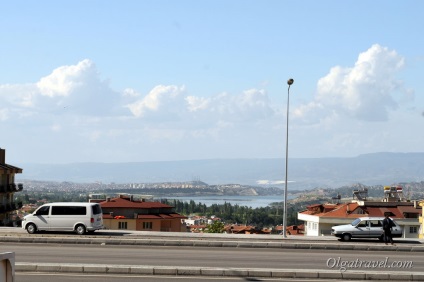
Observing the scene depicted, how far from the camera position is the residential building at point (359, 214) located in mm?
79625

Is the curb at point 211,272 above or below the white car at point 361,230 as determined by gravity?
below

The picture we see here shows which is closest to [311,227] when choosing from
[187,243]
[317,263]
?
[187,243]

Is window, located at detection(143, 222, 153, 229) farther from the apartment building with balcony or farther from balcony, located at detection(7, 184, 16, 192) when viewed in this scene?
balcony, located at detection(7, 184, 16, 192)

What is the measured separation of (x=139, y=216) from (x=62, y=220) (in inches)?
1762

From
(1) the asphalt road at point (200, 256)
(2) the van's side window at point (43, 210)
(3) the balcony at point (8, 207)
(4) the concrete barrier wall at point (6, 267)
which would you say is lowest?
(3) the balcony at point (8, 207)

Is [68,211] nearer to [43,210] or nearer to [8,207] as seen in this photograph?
[43,210]

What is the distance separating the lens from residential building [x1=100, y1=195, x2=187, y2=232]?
79.4 m

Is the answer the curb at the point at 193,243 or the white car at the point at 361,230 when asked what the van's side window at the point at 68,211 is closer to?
the curb at the point at 193,243

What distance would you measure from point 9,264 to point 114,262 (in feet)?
59.3

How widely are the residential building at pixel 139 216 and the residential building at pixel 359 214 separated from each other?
15.1 meters

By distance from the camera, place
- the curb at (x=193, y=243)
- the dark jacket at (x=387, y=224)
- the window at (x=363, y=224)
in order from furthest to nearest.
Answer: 1. the window at (x=363, y=224)
2. the dark jacket at (x=387, y=224)
3. the curb at (x=193, y=243)

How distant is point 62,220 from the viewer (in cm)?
3622

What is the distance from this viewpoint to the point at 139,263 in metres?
22.6

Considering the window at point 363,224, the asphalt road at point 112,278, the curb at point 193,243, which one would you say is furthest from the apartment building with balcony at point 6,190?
the asphalt road at point 112,278
